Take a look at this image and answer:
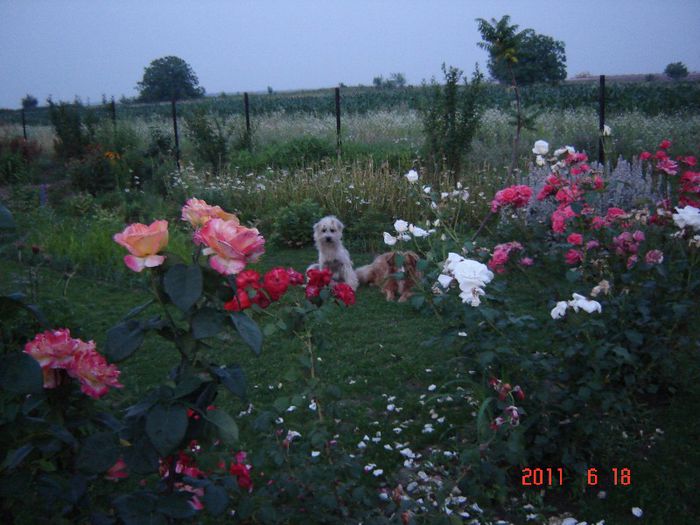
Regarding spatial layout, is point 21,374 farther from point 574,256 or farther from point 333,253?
point 333,253

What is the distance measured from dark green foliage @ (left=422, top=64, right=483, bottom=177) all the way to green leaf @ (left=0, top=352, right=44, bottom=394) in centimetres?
811

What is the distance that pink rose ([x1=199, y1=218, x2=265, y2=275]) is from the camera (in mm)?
1428

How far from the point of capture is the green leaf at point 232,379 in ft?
4.98

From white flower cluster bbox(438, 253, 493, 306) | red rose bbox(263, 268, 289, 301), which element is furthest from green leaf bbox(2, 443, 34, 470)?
white flower cluster bbox(438, 253, 493, 306)

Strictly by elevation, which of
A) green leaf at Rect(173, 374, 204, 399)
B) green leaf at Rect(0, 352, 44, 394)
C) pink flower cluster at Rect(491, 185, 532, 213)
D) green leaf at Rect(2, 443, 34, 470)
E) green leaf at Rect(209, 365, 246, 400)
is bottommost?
green leaf at Rect(2, 443, 34, 470)

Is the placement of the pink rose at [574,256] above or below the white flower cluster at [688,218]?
below

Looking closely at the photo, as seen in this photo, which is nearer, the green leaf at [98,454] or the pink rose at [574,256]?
the green leaf at [98,454]

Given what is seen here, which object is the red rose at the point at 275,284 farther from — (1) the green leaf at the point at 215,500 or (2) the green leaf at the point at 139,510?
(2) the green leaf at the point at 139,510

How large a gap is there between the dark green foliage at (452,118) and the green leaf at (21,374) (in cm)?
811

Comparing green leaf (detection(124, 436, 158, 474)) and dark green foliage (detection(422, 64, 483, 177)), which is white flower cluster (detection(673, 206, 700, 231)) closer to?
green leaf (detection(124, 436, 158, 474))

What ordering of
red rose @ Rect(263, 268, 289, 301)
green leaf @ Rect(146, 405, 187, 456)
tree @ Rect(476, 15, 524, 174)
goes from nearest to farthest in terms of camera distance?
green leaf @ Rect(146, 405, 187, 456) → red rose @ Rect(263, 268, 289, 301) → tree @ Rect(476, 15, 524, 174)

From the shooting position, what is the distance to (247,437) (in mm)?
3240
